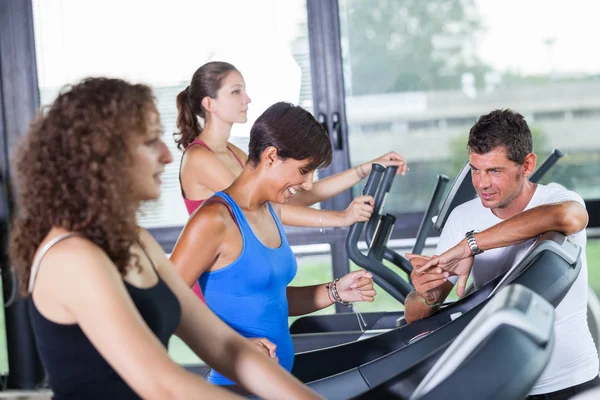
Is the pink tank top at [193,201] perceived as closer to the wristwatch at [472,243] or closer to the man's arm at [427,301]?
the man's arm at [427,301]

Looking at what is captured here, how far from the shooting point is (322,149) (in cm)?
188

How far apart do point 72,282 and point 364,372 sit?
936 mm

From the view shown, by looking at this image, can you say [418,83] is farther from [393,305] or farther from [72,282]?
[72,282]

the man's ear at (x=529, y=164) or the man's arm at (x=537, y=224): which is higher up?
the man's ear at (x=529, y=164)

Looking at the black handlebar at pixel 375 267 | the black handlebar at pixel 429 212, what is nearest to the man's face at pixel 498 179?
the black handlebar at pixel 375 267

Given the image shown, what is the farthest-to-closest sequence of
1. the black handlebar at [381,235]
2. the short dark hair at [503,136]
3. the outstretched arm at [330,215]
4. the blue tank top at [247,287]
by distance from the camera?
the black handlebar at [381,235], the outstretched arm at [330,215], the short dark hair at [503,136], the blue tank top at [247,287]

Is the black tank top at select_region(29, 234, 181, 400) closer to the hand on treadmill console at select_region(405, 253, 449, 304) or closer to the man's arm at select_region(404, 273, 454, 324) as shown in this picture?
the hand on treadmill console at select_region(405, 253, 449, 304)

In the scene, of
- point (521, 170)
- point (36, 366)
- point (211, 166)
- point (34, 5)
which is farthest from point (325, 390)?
point (34, 5)

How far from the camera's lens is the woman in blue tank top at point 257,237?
1.75m

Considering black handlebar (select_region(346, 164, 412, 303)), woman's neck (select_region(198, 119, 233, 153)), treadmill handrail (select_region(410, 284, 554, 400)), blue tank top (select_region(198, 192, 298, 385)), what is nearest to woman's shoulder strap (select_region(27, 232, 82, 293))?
treadmill handrail (select_region(410, 284, 554, 400))

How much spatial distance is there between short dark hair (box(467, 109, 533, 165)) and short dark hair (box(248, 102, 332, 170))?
483mm

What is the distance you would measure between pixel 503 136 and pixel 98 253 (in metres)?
1.34

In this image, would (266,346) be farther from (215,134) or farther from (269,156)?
(215,134)

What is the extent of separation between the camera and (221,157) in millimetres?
2689
